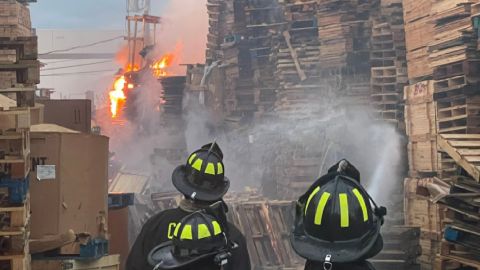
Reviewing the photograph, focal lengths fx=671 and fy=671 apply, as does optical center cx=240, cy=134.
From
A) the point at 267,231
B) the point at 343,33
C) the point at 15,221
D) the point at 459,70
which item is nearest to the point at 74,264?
the point at 15,221

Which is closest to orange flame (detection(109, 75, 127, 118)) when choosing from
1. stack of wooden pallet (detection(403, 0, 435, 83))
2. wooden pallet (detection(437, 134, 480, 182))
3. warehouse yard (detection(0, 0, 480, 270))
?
warehouse yard (detection(0, 0, 480, 270))

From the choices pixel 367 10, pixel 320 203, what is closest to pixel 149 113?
pixel 367 10

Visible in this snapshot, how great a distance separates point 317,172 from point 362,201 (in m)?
10.9

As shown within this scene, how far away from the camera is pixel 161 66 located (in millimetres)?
30797

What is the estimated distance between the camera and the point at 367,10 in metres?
16.3

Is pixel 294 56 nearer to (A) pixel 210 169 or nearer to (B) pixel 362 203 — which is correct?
(A) pixel 210 169

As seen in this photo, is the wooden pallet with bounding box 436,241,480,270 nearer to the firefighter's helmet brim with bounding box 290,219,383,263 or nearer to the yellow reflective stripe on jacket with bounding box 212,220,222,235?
the yellow reflective stripe on jacket with bounding box 212,220,222,235

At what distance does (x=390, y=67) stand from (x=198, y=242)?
10.4 m

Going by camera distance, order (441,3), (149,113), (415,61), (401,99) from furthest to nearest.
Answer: (149,113) → (401,99) → (415,61) → (441,3)

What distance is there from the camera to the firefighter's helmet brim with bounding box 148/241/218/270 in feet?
11.5

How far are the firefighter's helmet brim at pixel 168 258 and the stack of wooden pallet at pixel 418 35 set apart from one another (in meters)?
8.07

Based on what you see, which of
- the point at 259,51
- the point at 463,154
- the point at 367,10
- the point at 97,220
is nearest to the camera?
the point at 97,220

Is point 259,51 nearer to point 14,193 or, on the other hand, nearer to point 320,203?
point 14,193

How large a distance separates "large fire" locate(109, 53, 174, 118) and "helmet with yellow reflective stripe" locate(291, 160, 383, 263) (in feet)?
89.5
